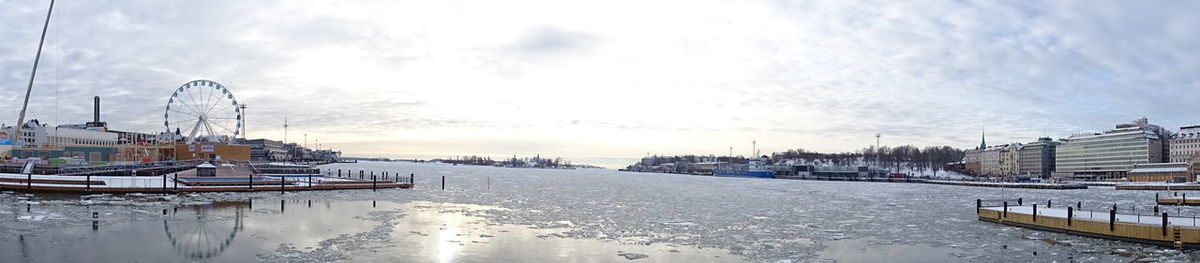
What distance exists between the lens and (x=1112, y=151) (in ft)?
570

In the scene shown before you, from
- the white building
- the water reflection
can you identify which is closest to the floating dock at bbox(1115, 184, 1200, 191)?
the water reflection

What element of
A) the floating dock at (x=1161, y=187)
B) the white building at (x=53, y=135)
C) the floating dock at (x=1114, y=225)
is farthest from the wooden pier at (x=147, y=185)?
the floating dock at (x=1161, y=187)

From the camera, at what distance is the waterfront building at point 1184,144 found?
15564 centimetres

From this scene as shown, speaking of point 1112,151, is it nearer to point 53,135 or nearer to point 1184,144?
point 1184,144

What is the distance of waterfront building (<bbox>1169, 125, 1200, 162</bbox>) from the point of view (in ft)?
511

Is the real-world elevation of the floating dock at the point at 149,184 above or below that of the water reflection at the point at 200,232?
above

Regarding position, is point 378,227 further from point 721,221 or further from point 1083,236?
point 1083,236

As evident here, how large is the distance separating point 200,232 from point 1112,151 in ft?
650

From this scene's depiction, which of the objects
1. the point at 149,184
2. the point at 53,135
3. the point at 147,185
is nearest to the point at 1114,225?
the point at 147,185

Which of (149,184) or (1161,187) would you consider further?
(1161,187)

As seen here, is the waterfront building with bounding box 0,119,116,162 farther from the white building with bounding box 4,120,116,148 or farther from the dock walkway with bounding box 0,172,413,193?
the dock walkway with bounding box 0,172,413,193

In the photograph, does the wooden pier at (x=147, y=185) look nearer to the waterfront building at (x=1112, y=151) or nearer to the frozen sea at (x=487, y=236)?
the frozen sea at (x=487, y=236)

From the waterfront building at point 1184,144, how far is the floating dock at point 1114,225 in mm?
151690

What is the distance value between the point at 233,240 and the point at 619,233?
14839 millimetres
